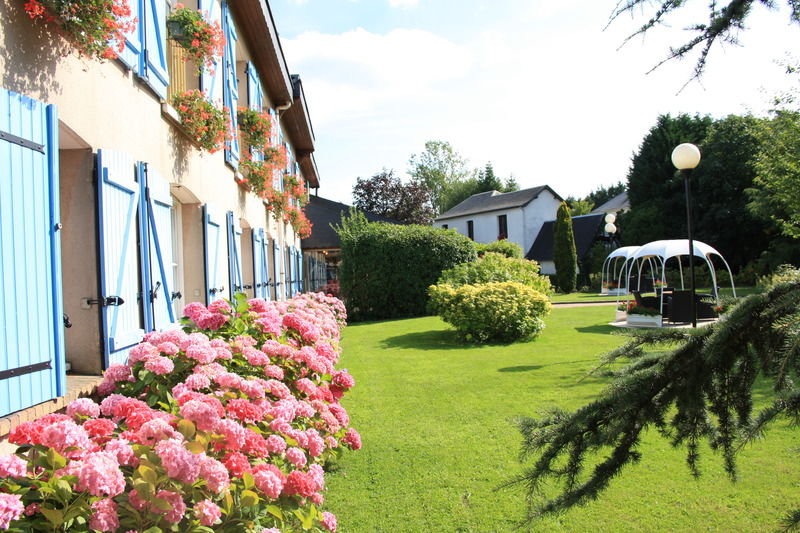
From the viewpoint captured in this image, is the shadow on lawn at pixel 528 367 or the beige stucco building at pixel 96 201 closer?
the beige stucco building at pixel 96 201

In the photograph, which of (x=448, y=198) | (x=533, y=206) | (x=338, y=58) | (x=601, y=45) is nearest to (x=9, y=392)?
(x=601, y=45)

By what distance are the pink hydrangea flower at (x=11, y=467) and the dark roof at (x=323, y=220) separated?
19708 millimetres

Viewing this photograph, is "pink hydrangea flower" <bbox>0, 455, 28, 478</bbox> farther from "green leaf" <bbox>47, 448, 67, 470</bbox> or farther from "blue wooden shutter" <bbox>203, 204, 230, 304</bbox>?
"blue wooden shutter" <bbox>203, 204, 230, 304</bbox>

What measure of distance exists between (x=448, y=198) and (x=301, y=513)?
207ft

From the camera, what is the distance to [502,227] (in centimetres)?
4328

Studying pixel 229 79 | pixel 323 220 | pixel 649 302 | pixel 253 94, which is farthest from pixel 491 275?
pixel 229 79

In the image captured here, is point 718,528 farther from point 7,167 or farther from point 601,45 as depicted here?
point 7,167

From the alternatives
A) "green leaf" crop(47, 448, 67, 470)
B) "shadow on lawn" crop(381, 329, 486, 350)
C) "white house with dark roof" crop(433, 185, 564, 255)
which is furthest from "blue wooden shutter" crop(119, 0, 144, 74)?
"white house with dark roof" crop(433, 185, 564, 255)

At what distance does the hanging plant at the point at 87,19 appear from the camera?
305 cm

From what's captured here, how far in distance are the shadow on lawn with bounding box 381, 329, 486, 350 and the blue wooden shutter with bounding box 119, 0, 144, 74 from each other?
8.00 meters

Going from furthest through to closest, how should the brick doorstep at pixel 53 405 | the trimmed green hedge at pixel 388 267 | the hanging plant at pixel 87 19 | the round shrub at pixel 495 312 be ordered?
the trimmed green hedge at pixel 388 267, the round shrub at pixel 495 312, the hanging plant at pixel 87 19, the brick doorstep at pixel 53 405

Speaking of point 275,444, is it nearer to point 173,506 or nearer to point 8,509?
point 173,506

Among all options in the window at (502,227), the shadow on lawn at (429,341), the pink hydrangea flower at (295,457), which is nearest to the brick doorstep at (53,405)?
the pink hydrangea flower at (295,457)

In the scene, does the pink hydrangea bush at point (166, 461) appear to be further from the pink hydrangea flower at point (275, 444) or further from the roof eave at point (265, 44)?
the roof eave at point (265, 44)
